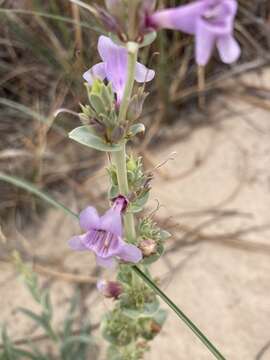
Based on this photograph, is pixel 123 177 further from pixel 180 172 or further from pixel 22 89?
pixel 22 89

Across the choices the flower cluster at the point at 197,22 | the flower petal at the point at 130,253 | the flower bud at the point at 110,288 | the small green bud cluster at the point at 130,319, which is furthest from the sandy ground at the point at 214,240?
the flower cluster at the point at 197,22

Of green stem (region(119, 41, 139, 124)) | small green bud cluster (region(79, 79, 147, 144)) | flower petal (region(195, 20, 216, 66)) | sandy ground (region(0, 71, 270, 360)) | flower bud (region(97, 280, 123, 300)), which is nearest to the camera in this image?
flower petal (region(195, 20, 216, 66))

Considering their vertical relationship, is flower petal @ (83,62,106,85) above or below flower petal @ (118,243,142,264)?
above

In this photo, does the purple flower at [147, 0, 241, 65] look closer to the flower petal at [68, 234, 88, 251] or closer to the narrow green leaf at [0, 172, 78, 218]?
the flower petal at [68, 234, 88, 251]

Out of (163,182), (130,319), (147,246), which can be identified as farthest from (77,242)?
(163,182)

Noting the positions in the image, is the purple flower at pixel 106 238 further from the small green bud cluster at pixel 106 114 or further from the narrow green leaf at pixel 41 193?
the narrow green leaf at pixel 41 193

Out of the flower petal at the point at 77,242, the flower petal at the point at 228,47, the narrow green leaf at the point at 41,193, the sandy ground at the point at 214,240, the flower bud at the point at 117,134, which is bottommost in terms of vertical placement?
the sandy ground at the point at 214,240

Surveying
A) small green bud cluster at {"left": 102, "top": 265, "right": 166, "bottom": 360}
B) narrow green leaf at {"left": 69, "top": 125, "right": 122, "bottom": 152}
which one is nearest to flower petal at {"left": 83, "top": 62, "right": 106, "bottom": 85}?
narrow green leaf at {"left": 69, "top": 125, "right": 122, "bottom": 152}
